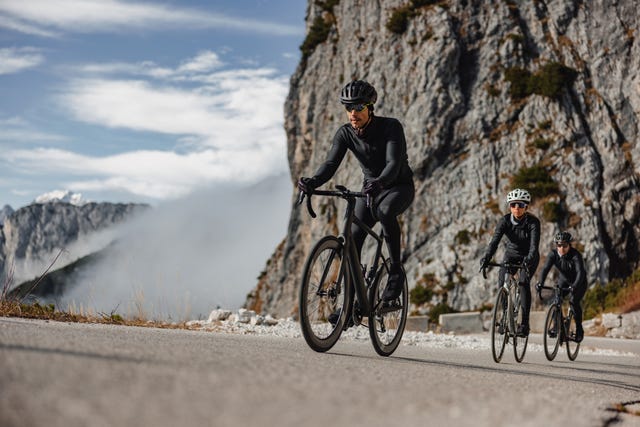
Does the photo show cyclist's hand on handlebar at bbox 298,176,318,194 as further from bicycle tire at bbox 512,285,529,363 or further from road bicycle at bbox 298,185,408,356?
bicycle tire at bbox 512,285,529,363

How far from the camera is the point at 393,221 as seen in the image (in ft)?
19.6

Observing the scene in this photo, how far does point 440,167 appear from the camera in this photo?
3753 centimetres

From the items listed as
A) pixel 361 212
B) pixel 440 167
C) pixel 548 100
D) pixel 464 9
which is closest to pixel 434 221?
pixel 440 167

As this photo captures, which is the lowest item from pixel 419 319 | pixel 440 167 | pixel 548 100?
pixel 419 319

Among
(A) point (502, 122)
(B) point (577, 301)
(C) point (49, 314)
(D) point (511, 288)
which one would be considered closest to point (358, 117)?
(D) point (511, 288)

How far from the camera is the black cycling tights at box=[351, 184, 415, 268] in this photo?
5824 millimetres

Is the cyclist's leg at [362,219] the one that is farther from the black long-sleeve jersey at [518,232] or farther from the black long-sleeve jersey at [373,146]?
the black long-sleeve jersey at [518,232]

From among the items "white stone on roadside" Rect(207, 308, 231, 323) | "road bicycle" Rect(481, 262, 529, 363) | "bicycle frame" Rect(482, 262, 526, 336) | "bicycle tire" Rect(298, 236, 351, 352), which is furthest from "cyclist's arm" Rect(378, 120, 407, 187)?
"white stone on roadside" Rect(207, 308, 231, 323)

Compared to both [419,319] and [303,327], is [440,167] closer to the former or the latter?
[419,319]

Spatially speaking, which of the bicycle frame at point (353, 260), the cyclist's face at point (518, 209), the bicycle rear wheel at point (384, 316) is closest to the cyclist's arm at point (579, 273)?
the cyclist's face at point (518, 209)

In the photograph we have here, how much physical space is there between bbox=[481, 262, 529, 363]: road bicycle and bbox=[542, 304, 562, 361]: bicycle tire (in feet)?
3.12

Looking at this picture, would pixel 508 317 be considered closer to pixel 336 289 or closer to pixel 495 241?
pixel 495 241

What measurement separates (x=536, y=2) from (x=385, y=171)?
38.1 m

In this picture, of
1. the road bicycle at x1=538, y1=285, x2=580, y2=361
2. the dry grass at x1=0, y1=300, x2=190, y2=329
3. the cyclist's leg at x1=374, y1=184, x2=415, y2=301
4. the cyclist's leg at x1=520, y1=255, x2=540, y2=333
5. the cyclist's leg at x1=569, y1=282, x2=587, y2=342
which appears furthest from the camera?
the cyclist's leg at x1=569, y1=282, x2=587, y2=342
